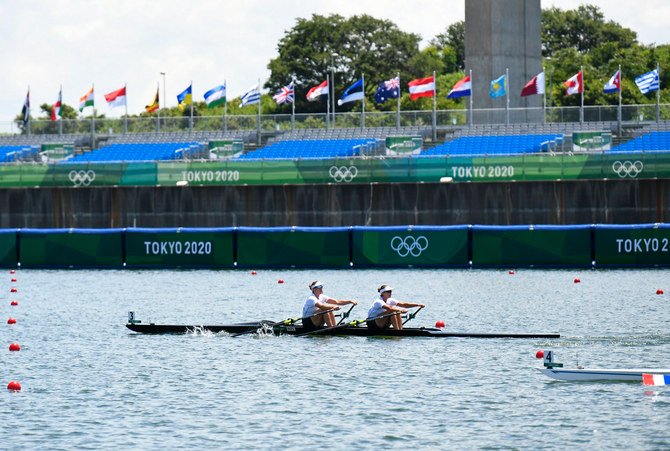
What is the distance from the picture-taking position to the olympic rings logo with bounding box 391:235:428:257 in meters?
51.9

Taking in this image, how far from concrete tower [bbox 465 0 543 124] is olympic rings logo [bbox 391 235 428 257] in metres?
25.1

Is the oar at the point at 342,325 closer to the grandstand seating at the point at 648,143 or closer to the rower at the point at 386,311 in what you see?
the rower at the point at 386,311

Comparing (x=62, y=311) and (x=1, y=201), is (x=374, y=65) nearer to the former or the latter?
(x=1, y=201)

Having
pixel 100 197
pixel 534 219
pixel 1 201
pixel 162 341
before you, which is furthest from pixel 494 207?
pixel 162 341

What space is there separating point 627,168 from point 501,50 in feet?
67.0

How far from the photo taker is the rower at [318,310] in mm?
31578

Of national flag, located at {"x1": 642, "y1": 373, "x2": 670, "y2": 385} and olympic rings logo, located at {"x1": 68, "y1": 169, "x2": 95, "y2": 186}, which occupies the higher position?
olympic rings logo, located at {"x1": 68, "y1": 169, "x2": 95, "y2": 186}

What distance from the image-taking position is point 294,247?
5325cm

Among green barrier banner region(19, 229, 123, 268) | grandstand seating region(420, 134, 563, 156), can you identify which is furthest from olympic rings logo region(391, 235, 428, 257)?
grandstand seating region(420, 134, 563, 156)

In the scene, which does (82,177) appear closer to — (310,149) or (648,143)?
(310,149)

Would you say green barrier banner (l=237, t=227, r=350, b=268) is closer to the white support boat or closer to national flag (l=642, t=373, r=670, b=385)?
the white support boat

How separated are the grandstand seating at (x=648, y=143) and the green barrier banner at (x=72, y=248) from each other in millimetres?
27857

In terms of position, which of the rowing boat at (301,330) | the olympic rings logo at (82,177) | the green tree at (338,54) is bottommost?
the rowing boat at (301,330)

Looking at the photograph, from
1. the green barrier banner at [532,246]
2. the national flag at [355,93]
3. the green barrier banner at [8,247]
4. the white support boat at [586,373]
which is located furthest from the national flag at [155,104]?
the white support boat at [586,373]
